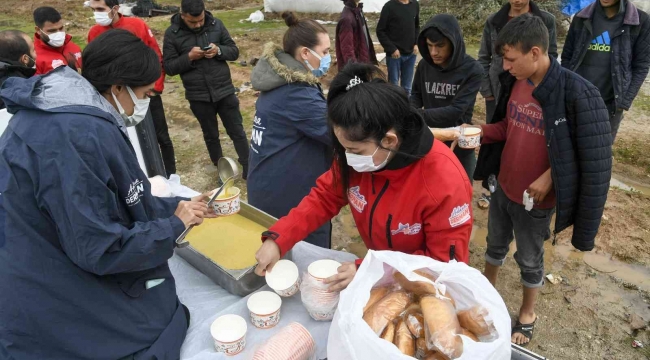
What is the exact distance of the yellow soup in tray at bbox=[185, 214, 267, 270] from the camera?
1.89 m

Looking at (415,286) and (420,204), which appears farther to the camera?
(420,204)

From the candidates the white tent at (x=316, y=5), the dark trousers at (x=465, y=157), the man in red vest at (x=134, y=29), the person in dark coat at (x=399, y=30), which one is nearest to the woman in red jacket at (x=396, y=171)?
the dark trousers at (x=465, y=157)

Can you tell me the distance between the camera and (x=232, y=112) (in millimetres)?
4594

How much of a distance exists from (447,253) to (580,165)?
40.1 inches

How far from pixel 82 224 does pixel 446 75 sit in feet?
8.87

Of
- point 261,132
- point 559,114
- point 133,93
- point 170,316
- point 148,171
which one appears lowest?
point 148,171

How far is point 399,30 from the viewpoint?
6188 mm

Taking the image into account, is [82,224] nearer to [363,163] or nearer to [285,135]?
[363,163]

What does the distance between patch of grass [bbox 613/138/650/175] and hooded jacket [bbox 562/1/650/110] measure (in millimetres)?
1233

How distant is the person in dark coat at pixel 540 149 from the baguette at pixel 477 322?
3.92 ft

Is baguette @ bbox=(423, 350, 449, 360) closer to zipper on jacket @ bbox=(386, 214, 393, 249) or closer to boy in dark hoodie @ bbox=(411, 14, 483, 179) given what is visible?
zipper on jacket @ bbox=(386, 214, 393, 249)

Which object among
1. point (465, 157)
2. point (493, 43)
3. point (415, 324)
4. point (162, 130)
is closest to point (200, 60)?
point (162, 130)

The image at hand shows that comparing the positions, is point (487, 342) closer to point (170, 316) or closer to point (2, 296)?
point (170, 316)

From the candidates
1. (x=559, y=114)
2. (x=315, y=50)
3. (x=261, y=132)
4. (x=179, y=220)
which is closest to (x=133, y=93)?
(x=179, y=220)
